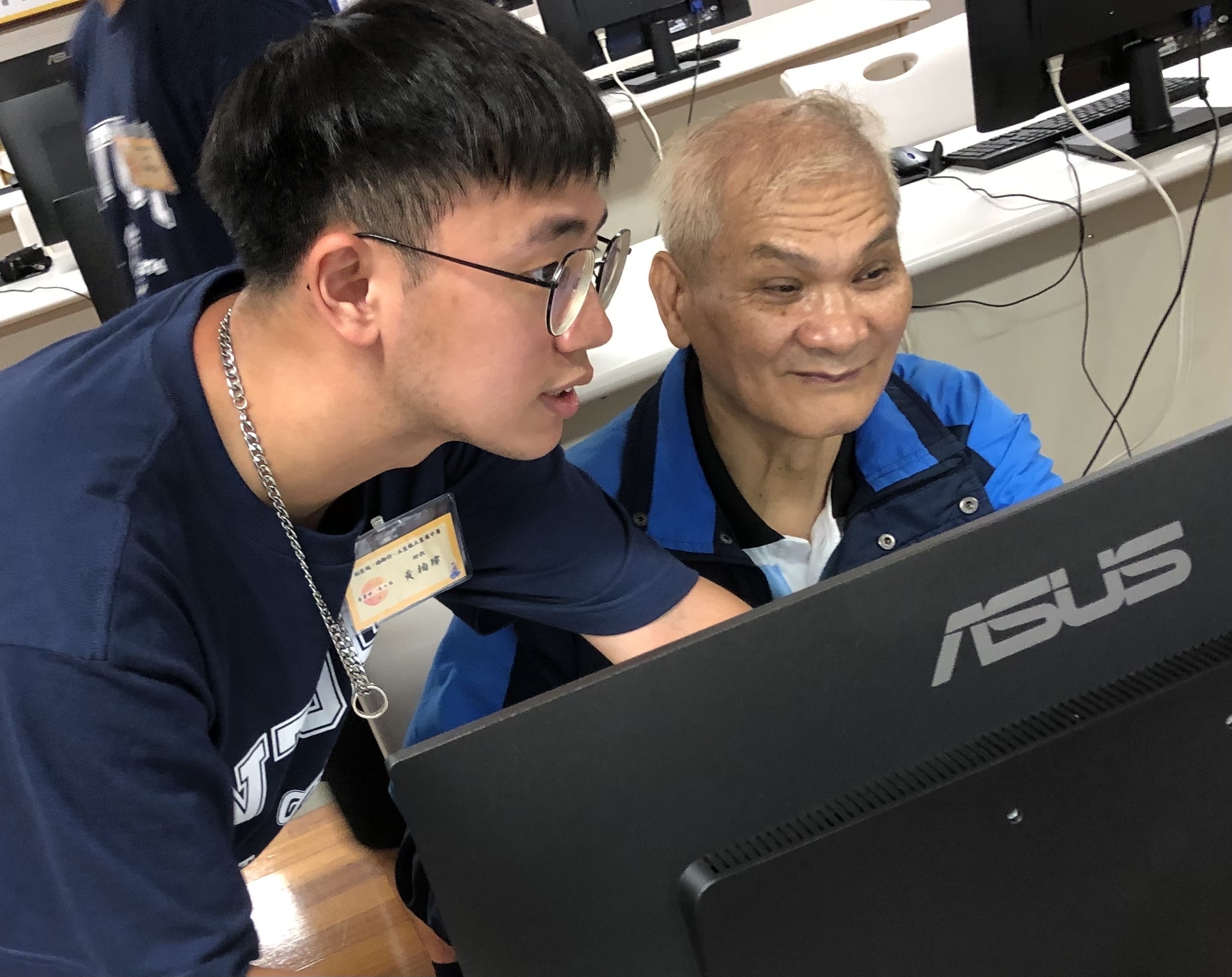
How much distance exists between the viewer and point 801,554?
1.20m

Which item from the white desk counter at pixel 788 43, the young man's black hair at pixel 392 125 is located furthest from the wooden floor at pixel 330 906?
the white desk counter at pixel 788 43

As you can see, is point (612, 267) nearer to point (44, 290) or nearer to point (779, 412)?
point (779, 412)

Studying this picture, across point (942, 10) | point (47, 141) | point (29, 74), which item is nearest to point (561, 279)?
point (47, 141)

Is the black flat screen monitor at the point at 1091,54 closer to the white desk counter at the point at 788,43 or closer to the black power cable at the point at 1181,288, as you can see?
the black power cable at the point at 1181,288

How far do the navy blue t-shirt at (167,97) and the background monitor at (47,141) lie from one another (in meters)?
1.08

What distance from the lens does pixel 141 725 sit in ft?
2.06

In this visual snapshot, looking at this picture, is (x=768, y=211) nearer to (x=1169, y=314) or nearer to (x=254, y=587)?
(x=254, y=587)

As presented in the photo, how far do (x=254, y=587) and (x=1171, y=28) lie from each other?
6.46 feet

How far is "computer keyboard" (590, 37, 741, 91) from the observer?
3049mm

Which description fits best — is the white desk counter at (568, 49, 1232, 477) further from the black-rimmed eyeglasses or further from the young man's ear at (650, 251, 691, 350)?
the black-rimmed eyeglasses

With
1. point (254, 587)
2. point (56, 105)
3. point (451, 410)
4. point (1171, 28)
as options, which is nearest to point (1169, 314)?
point (1171, 28)

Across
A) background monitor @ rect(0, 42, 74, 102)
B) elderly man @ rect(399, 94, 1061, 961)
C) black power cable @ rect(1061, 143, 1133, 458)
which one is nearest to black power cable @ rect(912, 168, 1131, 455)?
black power cable @ rect(1061, 143, 1133, 458)

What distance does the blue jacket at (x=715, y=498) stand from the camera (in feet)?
3.65

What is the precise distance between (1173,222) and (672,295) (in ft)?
3.87
